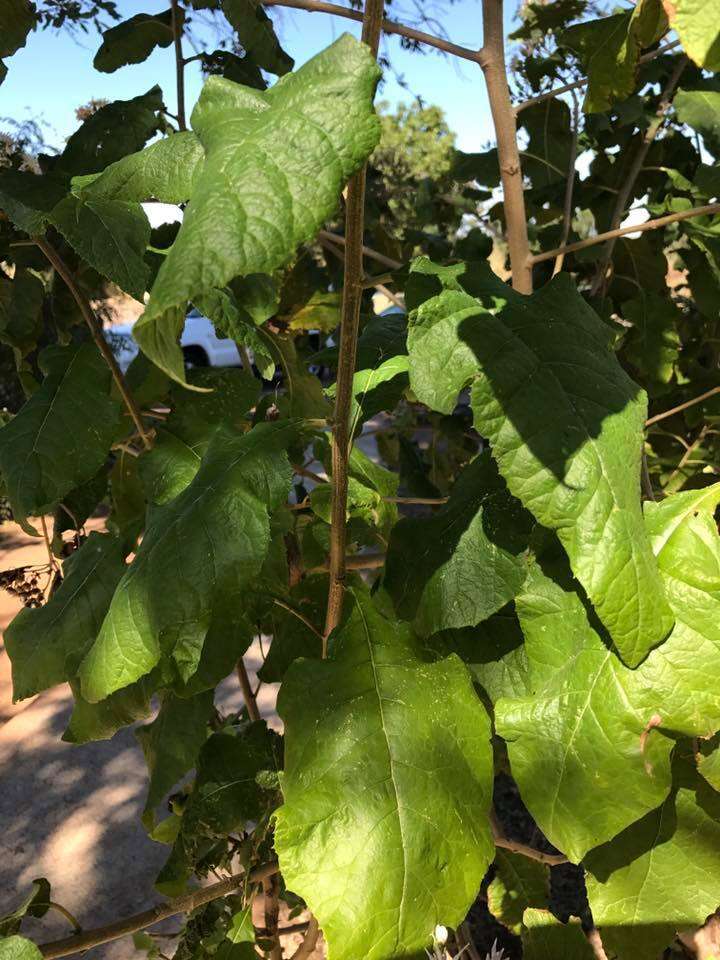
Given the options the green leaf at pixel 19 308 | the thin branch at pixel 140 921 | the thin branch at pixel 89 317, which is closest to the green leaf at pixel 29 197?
the thin branch at pixel 89 317

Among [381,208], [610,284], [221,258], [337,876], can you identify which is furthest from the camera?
[381,208]

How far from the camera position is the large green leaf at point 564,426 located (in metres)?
0.57

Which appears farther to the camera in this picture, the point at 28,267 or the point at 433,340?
the point at 28,267

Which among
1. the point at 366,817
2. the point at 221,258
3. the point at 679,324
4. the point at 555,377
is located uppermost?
the point at 221,258

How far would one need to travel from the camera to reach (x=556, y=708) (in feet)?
2.23

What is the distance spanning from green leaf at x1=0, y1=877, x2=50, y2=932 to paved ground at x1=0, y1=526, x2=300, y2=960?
0.77 m

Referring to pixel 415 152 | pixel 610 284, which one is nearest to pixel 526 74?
pixel 610 284

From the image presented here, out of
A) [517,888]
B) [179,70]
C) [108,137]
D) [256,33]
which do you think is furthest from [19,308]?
[517,888]

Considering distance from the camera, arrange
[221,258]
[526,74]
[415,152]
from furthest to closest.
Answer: [415,152] < [526,74] < [221,258]

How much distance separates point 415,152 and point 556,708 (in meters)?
8.71

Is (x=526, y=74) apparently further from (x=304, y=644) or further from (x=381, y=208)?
(x=304, y=644)

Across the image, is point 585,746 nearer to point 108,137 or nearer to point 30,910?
point 30,910

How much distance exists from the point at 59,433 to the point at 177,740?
0.42 metres

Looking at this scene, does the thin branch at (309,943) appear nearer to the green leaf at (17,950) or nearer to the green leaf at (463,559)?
the green leaf at (17,950)
